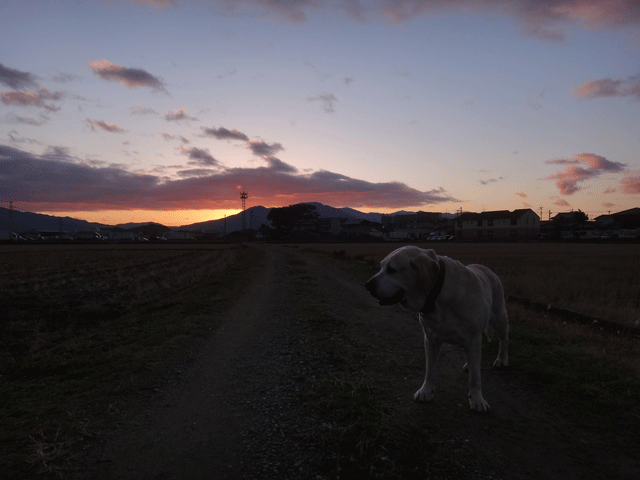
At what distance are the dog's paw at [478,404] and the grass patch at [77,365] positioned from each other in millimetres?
3974

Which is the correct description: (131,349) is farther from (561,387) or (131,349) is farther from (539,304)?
(539,304)

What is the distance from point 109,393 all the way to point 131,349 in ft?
7.72

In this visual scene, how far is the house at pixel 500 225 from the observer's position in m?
109

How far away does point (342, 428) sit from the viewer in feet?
12.5

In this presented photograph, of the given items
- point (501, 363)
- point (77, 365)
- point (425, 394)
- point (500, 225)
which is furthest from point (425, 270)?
point (500, 225)

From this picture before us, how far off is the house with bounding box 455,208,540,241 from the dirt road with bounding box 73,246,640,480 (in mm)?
107025

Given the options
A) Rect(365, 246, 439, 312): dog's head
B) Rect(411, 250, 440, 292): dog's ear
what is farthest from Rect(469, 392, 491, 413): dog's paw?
Rect(411, 250, 440, 292): dog's ear

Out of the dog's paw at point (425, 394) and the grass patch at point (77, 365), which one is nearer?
the grass patch at point (77, 365)

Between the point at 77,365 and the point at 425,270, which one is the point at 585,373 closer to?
the point at 425,270

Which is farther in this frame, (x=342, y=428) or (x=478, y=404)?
(x=478, y=404)

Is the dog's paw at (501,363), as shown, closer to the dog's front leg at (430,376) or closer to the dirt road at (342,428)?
the dirt road at (342,428)

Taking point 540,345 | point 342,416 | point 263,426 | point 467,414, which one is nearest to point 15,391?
point 263,426

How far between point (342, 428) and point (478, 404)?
66.7 inches

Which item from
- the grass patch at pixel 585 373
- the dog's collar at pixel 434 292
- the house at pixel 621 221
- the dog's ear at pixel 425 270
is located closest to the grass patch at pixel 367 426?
the dog's collar at pixel 434 292
